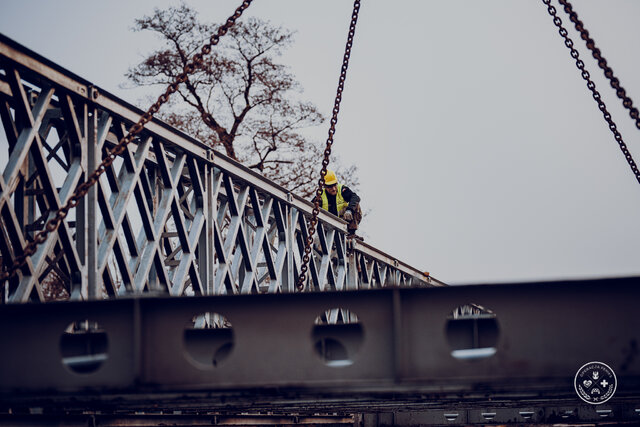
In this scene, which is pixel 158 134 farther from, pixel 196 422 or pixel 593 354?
pixel 593 354

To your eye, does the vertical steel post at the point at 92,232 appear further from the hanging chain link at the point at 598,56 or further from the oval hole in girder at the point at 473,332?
the hanging chain link at the point at 598,56

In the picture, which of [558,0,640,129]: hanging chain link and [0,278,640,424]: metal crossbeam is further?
[558,0,640,129]: hanging chain link

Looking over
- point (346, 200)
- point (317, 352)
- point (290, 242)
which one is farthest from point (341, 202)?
point (317, 352)

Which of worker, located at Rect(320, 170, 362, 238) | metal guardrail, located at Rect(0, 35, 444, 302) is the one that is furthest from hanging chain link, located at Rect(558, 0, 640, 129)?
worker, located at Rect(320, 170, 362, 238)

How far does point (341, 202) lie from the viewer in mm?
22562

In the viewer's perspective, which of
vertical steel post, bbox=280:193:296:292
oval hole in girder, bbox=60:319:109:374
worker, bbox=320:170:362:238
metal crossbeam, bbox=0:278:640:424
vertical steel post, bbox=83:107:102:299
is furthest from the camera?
worker, bbox=320:170:362:238

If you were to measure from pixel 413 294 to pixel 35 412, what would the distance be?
4861 millimetres

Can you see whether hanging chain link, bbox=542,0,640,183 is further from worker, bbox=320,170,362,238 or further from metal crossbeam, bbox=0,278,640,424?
worker, bbox=320,170,362,238

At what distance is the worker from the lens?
73.7 feet

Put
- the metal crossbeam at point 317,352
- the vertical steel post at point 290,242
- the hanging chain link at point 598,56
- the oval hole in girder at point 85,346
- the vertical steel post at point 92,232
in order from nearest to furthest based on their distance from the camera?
the metal crossbeam at point 317,352, the oval hole in girder at point 85,346, the hanging chain link at point 598,56, the vertical steel post at point 92,232, the vertical steel post at point 290,242

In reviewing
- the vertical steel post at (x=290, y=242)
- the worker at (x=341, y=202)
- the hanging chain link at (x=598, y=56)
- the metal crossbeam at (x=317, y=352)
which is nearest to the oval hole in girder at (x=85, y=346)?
the metal crossbeam at (x=317, y=352)

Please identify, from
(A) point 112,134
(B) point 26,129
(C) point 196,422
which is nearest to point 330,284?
(C) point 196,422

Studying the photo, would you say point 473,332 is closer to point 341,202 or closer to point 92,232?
point 92,232

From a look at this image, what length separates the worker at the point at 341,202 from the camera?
22453mm
